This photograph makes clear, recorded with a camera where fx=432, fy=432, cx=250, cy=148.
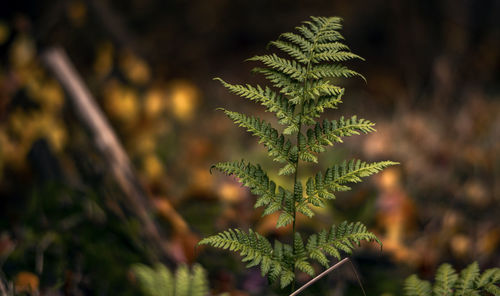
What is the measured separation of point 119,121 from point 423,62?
3.14 meters

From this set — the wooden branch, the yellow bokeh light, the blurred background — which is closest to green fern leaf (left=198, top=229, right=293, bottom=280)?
the blurred background

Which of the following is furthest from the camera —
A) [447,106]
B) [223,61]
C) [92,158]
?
[223,61]

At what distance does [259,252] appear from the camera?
965 mm

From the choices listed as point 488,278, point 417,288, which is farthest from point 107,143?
point 488,278

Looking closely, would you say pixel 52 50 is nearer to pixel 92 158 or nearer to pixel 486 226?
pixel 92 158

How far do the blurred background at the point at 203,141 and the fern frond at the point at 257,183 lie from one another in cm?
66

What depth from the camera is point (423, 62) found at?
4500 millimetres

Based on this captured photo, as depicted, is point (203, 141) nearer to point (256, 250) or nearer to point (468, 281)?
point (256, 250)

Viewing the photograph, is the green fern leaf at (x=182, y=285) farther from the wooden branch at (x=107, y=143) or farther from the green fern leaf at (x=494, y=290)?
the wooden branch at (x=107, y=143)

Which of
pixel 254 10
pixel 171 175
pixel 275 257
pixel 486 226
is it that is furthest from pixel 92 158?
pixel 254 10

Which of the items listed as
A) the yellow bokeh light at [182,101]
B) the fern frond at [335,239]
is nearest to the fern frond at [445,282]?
the fern frond at [335,239]

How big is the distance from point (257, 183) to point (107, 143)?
4.85 ft

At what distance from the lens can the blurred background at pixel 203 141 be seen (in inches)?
70.5

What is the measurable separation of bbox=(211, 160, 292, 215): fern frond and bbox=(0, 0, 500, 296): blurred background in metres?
0.66
